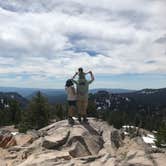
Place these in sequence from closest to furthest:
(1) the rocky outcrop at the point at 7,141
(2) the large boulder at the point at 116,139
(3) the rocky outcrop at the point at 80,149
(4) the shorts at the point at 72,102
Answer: (3) the rocky outcrop at the point at 80,149, (2) the large boulder at the point at 116,139, (1) the rocky outcrop at the point at 7,141, (4) the shorts at the point at 72,102

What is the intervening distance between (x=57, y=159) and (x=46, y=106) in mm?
44080

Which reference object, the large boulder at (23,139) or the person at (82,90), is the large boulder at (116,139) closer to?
the person at (82,90)

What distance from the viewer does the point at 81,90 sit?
1855 centimetres

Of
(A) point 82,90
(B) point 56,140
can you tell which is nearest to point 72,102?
(A) point 82,90

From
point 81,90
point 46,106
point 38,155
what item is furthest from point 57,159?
point 46,106

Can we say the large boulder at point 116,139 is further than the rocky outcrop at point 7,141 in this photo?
No

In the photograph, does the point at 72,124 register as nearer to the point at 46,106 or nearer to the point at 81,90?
the point at 81,90

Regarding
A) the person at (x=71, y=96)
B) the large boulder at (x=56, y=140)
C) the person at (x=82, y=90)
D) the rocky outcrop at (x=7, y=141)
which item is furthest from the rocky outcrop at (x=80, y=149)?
the person at (x=82, y=90)

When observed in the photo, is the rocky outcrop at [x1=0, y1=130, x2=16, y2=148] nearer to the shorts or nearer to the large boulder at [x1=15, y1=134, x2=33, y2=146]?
the large boulder at [x1=15, y1=134, x2=33, y2=146]

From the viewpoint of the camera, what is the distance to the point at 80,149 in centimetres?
1546

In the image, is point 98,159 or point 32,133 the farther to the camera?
point 32,133

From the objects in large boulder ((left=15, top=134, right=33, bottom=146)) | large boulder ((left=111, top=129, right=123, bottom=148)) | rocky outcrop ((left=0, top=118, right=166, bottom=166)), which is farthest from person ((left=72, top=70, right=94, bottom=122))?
large boulder ((left=15, top=134, right=33, bottom=146))

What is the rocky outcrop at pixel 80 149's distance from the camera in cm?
1320

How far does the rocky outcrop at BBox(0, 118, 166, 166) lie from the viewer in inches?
520
